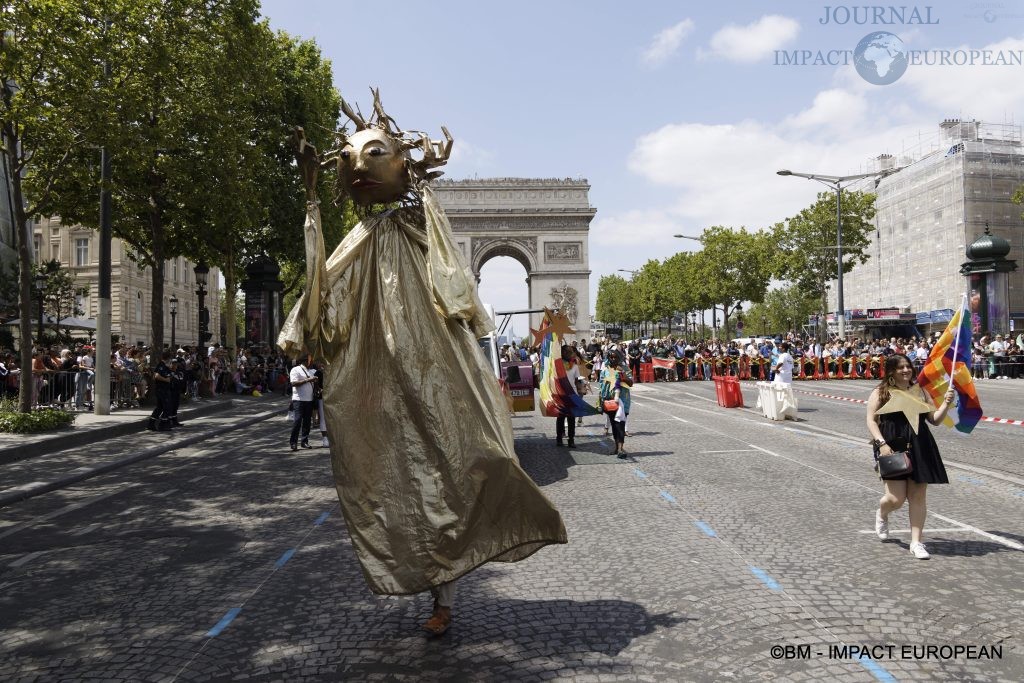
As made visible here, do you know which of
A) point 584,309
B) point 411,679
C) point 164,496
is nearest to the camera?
point 411,679

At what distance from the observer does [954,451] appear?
11023 mm

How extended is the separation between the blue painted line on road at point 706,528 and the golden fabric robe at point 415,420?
99.3 inches

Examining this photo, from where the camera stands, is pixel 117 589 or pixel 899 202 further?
pixel 899 202

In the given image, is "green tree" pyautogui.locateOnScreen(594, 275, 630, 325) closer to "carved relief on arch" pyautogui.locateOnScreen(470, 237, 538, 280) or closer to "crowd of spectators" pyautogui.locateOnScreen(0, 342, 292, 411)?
"carved relief on arch" pyautogui.locateOnScreen(470, 237, 538, 280)

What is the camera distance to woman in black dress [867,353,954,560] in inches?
223

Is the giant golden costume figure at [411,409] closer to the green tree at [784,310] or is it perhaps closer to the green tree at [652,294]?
the green tree at [652,294]

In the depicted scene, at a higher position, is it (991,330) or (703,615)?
(991,330)

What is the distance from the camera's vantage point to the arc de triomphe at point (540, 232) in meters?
62.9

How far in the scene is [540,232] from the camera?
6362 cm

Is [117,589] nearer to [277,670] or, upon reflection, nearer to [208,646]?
[208,646]

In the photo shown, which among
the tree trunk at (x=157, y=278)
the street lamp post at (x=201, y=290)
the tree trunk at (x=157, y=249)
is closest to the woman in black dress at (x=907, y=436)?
the tree trunk at (x=157, y=249)

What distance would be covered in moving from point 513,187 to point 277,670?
6252cm

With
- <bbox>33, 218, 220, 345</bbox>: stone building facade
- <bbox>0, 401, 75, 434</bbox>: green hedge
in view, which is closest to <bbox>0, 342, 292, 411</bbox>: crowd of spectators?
<bbox>0, 401, 75, 434</bbox>: green hedge

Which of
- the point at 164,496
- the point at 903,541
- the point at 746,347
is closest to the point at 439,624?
the point at 903,541
